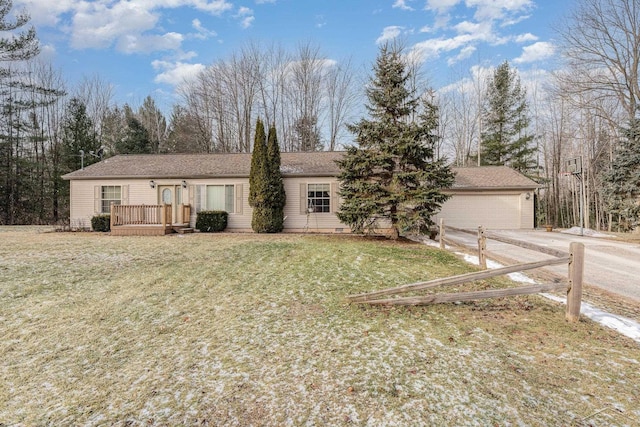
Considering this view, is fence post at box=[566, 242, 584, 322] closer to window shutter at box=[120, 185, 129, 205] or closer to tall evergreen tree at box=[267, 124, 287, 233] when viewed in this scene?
tall evergreen tree at box=[267, 124, 287, 233]

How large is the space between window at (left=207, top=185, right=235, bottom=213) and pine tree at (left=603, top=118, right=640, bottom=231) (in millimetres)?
15909

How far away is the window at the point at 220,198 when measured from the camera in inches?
523

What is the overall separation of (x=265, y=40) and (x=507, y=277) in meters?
24.1

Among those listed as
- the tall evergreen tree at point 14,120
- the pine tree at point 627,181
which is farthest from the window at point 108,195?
the pine tree at point 627,181

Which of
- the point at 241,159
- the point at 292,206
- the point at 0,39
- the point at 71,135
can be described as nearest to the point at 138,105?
the point at 71,135

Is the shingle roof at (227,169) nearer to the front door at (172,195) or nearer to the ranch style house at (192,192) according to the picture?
the ranch style house at (192,192)

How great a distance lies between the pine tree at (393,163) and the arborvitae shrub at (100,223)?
1005 centimetres

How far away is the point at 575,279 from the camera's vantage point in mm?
3459

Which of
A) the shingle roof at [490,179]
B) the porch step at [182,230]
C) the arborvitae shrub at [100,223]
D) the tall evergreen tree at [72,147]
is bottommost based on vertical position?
the porch step at [182,230]

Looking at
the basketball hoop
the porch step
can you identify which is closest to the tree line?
the basketball hoop

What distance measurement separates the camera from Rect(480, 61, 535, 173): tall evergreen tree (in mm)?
22672

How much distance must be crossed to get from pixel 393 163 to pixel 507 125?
18484mm

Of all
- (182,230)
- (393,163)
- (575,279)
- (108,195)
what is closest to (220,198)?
(182,230)

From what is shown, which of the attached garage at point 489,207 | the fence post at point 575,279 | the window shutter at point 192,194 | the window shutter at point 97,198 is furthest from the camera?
the attached garage at point 489,207
